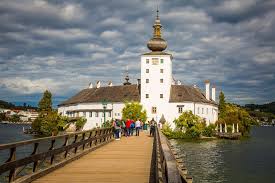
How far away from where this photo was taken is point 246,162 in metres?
45.6

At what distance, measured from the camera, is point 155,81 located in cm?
8281

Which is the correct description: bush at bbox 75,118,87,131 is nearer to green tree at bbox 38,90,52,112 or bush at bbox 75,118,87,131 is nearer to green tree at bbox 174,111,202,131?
green tree at bbox 38,90,52,112

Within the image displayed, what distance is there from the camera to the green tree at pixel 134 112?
7681 centimetres

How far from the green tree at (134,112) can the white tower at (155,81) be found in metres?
3.74

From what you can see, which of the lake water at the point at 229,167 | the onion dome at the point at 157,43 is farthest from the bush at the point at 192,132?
the lake water at the point at 229,167

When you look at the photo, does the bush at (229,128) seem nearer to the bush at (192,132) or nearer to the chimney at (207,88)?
the chimney at (207,88)

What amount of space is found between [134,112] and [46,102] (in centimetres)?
3694

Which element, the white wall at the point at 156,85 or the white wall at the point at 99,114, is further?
the white wall at the point at 99,114

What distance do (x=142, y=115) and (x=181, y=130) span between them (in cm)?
860

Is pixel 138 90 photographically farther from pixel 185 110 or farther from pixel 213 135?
pixel 213 135

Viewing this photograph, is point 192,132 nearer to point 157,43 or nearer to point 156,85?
point 156,85

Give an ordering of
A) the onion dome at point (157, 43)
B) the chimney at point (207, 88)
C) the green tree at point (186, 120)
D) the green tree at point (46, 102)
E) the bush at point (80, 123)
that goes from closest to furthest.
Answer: the green tree at point (186, 120)
the onion dome at point (157, 43)
the bush at point (80, 123)
the chimney at point (207, 88)
the green tree at point (46, 102)

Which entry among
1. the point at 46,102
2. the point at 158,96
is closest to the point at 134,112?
the point at 158,96

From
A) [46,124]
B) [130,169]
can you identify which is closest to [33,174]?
[130,169]
